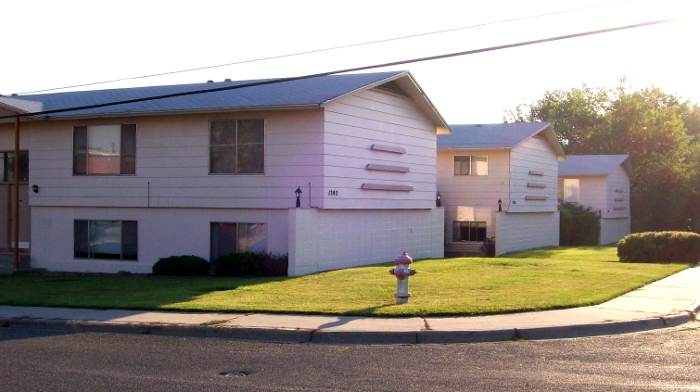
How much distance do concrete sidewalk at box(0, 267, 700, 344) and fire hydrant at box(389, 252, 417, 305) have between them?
1.29m

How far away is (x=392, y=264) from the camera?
2231 cm

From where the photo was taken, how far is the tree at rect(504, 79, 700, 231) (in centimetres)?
5022

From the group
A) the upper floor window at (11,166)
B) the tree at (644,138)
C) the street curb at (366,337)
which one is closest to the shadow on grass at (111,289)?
the street curb at (366,337)

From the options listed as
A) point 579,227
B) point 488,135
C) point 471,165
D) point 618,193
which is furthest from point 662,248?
point 618,193

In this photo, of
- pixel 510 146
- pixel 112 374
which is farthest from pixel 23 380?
pixel 510 146

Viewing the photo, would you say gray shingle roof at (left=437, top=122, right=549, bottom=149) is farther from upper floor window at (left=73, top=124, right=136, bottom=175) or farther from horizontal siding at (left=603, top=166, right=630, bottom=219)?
upper floor window at (left=73, top=124, right=136, bottom=175)

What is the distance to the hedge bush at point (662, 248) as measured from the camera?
23.2 meters

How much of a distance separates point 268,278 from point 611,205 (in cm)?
3037

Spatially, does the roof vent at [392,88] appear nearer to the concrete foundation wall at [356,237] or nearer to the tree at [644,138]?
the concrete foundation wall at [356,237]

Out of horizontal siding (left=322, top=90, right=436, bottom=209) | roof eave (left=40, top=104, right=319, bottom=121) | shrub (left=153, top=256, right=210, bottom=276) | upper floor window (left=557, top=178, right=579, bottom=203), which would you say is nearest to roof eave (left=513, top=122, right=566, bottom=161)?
upper floor window (left=557, top=178, right=579, bottom=203)

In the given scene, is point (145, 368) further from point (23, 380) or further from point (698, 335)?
point (698, 335)

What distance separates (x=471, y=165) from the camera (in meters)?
33.3

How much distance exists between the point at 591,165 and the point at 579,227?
460cm

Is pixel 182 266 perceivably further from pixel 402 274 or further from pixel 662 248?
pixel 662 248
